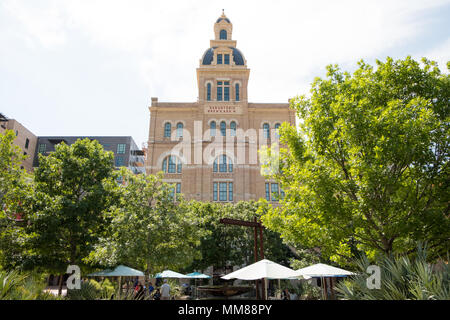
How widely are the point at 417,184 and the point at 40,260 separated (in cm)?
1862

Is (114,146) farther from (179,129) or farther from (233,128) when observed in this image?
(233,128)

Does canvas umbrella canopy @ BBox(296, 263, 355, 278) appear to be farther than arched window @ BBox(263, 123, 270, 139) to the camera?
No

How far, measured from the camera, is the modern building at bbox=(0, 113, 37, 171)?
4844 centimetres

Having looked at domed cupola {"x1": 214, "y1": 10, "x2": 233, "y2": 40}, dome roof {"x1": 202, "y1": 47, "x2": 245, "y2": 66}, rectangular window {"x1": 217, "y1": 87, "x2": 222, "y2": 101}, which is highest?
domed cupola {"x1": 214, "y1": 10, "x2": 233, "y2": 40}

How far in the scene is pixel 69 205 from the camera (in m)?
17.1

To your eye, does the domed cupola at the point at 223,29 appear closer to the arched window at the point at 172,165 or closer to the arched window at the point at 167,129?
the arched window at the point at 167,129

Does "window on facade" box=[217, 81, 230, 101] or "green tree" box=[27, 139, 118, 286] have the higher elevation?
"window on facade" box=[217, 81, 230, 101]

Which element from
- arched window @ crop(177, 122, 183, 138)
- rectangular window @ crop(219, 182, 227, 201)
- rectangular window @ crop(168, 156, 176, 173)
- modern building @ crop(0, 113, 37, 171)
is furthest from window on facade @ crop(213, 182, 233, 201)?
modern building @ crop(0, 113, 37, 171)

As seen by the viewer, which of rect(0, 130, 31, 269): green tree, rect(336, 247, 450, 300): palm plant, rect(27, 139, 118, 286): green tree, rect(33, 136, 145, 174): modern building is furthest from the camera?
rect(33, 136, 145, 174): modern building

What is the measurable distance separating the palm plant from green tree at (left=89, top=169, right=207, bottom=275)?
10318 millimetres

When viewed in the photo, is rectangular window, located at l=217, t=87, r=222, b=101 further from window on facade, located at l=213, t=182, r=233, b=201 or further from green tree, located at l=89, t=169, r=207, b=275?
green tree, located at l=89, t=169, r=207, b=275

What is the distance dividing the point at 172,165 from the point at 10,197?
24772 mm

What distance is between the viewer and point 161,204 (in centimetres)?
1725

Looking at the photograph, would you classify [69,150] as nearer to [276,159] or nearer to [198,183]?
[276,159]
